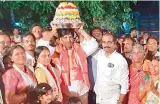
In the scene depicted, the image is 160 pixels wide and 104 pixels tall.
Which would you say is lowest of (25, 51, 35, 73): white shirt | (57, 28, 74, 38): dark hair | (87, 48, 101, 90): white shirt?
(87, 48, 101, 90): white shirt

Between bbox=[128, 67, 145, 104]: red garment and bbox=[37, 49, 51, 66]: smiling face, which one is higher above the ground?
bbox=[37, 49, 51, 66]: smiling face

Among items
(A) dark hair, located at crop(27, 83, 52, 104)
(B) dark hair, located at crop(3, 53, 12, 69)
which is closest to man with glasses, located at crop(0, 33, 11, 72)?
(B) dark hair, located at crop(3, 53, 12, 69)

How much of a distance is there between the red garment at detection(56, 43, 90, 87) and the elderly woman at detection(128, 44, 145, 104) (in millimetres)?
515

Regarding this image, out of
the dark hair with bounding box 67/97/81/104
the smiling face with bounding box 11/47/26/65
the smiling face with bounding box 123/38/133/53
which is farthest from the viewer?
the smiling face with bounding box 123/38/133/53

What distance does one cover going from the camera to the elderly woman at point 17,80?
378cm

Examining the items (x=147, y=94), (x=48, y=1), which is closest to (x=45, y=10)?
(x=48, y=1)

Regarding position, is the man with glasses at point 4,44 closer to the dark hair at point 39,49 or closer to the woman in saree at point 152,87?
the dark hair at point 39,49

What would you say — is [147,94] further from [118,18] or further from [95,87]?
[118,18]

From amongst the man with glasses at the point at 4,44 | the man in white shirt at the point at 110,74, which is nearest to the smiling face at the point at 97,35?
the man in white shirt at the point at 110,74

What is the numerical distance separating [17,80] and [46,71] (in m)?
0.51

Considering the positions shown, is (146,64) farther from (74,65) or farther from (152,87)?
(74,65)

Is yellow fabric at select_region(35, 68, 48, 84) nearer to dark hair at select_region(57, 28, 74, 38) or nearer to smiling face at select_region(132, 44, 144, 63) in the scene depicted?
dark hair at select_region(57, 28, 74, 38)

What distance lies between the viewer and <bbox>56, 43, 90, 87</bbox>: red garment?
15.1ft

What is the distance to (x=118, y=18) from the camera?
11133mm
